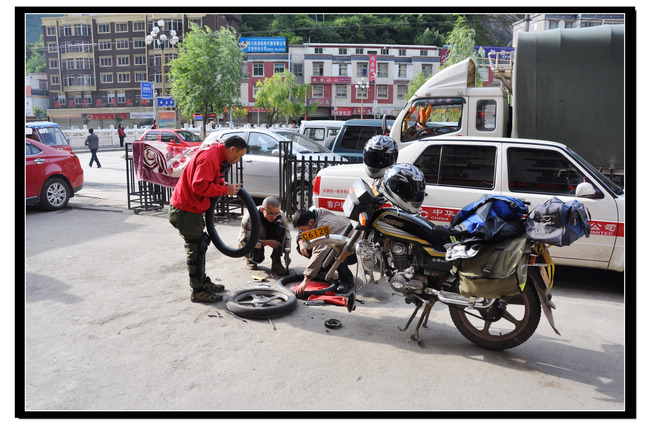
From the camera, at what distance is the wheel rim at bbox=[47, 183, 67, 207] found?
1123cm

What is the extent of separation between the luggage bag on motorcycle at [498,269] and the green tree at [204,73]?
2926cm

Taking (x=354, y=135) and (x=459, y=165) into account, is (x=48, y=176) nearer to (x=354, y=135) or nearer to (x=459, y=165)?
(x=354, y=135)

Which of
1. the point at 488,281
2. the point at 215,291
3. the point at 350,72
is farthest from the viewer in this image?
the point at 350,72

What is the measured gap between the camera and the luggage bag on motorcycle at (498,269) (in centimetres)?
393

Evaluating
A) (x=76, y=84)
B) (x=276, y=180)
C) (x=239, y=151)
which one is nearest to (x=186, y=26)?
(x=76, y=84)

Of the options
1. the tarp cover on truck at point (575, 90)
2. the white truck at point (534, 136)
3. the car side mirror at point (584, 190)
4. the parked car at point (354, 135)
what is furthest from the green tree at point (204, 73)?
the car side mirror at point (584, 190)

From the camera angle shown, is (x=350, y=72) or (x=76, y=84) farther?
(x=76, y=84)

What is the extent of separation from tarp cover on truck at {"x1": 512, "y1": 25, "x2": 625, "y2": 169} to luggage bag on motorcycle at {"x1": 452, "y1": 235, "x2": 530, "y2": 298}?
6.23 m

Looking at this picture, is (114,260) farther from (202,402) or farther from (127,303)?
(202,402)

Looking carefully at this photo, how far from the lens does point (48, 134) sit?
17.3 meters

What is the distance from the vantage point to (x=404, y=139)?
1035cm

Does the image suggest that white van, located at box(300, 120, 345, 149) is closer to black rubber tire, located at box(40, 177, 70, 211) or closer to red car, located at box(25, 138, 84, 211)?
red car, located at box(25, 138, 84, 211)

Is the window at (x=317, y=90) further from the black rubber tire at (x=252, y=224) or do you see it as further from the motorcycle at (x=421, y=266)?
the motorcycle at (x=421, y=266)

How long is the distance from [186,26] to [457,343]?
77.3 meters
